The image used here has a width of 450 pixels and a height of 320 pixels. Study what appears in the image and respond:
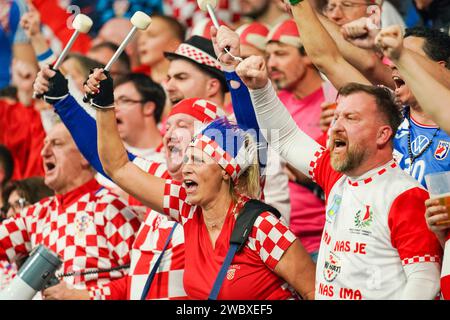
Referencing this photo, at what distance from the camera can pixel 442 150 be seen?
4.08 m

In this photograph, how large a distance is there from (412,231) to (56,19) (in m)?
5.19

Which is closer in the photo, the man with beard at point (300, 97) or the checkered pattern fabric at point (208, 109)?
the checkered pattern fabric at point (208, 109)

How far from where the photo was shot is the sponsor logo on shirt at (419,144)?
4148 mm

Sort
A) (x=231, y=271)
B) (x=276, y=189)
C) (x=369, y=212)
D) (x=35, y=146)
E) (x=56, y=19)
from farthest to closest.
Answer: (x=56, y=19) → (x=35, y=146) → (x=276, y=189) → (x=231, y=271) → (x=369, y=212)

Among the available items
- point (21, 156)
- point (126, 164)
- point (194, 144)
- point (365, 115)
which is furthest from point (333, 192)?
point (21, 156)

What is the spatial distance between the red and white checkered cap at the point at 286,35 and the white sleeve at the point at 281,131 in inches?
70.4

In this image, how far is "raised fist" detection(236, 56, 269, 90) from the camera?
4.14 meters

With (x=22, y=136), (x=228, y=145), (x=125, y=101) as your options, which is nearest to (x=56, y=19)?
(x=22, y=136)

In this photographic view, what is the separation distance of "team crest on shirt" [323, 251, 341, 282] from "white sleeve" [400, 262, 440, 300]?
0.92ft

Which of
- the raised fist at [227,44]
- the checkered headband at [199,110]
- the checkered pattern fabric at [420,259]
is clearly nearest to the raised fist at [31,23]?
the checkered headband at [199,110]

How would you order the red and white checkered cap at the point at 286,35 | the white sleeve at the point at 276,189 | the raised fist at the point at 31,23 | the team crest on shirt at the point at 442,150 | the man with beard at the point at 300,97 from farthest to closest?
the raised fist at the point at 31,23 → the red and white checkered cap at the point at 286,35 → the man with beard at the point at 300,97 → the white sleeve at the point at 276,189 → the team crest on shirt at the point at 442,150

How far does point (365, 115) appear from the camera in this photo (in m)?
3.91

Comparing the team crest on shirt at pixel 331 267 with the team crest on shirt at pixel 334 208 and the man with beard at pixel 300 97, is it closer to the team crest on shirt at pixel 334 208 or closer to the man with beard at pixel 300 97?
the team crest on shirt at pixel 334 208

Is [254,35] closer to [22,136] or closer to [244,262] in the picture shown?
[22,136]
